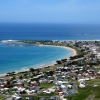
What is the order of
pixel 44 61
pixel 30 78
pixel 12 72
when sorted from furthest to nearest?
pixel 44 61
pixel 12 72
pixel 30 78

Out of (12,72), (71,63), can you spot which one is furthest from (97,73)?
(12,72)

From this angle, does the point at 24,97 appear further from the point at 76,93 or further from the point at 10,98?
the point at 76,93

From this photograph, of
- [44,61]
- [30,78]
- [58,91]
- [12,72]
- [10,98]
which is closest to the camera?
[10,98]

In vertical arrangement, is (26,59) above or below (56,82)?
above

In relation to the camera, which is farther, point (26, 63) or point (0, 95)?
point (26, 63)

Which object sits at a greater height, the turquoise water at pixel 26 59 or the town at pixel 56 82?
the turquoise water at pixel 26 59

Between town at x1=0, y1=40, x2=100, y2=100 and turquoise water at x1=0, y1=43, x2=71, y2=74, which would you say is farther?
turquoise water at x1=0, y1=43, x2=71, y2=74

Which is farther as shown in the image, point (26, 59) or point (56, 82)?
point (26, 59)

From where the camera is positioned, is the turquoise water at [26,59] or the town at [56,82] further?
the turquoise water at [26,59]

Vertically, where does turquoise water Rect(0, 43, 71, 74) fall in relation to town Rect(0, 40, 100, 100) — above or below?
above

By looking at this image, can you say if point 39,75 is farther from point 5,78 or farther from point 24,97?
point 24,97
